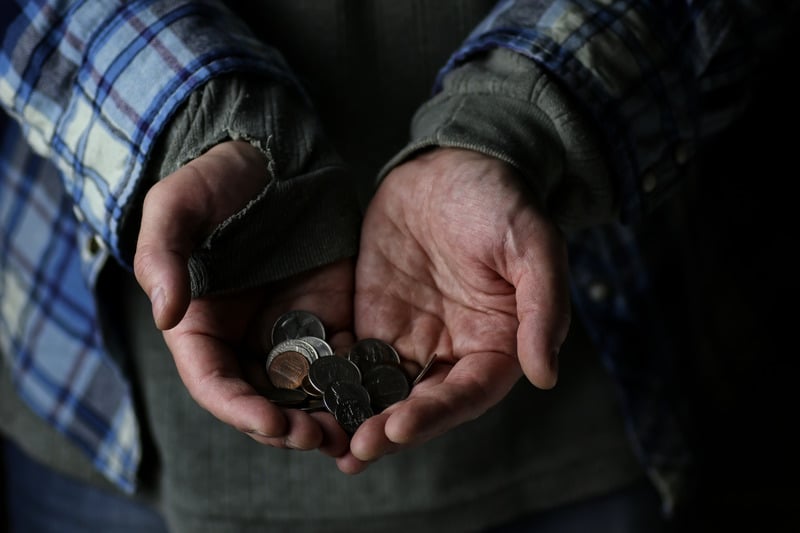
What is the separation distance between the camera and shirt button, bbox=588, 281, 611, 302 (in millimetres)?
1167

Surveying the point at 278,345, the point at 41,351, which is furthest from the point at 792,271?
the point at 41,351

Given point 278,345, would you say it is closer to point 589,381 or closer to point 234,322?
point 234,322

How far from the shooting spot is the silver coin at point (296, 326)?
90 centimetres

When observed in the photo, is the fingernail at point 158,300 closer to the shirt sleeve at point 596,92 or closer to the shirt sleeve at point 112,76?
the shirt sleeve at point 112,76

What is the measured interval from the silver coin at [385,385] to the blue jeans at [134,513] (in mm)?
420

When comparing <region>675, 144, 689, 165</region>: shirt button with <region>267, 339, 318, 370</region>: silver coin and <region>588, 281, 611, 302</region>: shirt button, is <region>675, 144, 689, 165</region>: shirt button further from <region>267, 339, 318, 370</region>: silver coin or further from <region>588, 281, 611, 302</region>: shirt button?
<region>267, 339, 318, 370</region>: silver coin

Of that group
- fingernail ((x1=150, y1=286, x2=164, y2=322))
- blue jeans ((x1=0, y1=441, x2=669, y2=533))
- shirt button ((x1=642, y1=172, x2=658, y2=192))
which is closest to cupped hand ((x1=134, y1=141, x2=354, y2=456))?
fingernail ((x1=150, y1=286, x2=164, y2=322))

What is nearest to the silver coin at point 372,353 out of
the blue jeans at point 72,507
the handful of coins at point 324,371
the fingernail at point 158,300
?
the handful of coins at point 324,371

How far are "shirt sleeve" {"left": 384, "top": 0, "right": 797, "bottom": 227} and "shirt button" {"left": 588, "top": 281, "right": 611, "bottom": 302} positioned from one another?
0.16 m

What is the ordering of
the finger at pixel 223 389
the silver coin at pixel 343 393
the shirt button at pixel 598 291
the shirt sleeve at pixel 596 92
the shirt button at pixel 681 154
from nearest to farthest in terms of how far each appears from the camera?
the finger at pixel 223 389 → the silver coin at pixel 343 393 → the shirt sleeve at pixel 596 92 → the shirt button at pixel 681 154 → the shirt button at pixel 598 291

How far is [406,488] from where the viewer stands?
3.75 feet

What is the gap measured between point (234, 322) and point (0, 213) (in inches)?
21.3

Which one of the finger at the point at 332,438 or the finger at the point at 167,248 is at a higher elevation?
the finger at the point at 167,248

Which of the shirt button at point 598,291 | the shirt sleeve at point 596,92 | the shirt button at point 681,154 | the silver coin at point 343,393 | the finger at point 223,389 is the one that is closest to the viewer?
the finger at point 223,389
